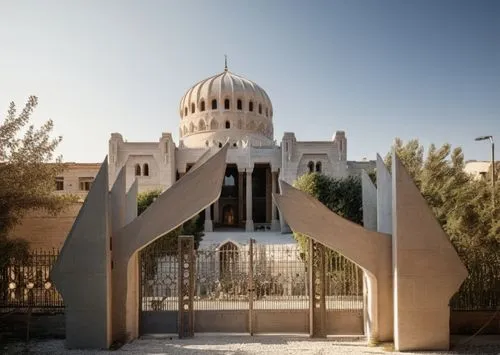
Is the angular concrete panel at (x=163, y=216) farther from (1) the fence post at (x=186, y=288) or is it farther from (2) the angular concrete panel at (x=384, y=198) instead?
(2) the angular concrete panel at (x=384, y=198)

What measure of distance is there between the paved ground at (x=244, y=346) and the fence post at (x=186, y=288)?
288mm

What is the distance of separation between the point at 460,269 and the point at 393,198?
70.0 inches

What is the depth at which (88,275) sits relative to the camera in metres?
7.11

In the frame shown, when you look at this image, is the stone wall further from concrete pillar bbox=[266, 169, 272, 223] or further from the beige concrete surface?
concrete pillar bbox=[266, 169, 272, 223]

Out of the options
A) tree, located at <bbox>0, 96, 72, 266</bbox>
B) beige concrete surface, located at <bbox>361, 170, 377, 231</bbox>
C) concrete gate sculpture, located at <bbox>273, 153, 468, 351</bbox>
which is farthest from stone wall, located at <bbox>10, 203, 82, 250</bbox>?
concrete gate sculpture, located at <bbox>273, 153, 468, 351</bbox>

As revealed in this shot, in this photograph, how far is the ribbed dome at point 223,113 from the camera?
35.9 m

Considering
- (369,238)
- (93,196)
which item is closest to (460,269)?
(369,238)

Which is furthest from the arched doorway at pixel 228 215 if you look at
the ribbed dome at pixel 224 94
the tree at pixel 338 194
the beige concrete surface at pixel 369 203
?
the beige concrete surface at pixel 369 203

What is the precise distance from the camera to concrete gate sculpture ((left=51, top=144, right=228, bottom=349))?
7.08 metres

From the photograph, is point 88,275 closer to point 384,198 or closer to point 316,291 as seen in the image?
point 316,291

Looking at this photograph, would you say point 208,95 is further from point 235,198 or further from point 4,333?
point 4,333

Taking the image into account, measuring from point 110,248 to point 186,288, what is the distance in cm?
184

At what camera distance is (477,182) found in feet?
45.0

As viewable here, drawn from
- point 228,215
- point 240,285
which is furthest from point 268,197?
point 240,285
